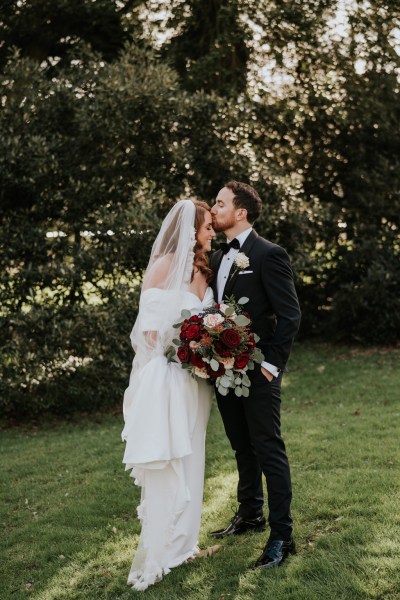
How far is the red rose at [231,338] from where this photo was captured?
14.0ft

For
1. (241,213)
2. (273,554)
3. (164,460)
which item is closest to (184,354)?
(164,460)

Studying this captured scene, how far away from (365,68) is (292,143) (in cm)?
201

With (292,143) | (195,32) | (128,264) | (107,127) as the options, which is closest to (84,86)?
(107,127)

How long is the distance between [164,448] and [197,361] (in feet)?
2.00

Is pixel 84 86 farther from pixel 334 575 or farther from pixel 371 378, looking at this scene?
pixel 334 575

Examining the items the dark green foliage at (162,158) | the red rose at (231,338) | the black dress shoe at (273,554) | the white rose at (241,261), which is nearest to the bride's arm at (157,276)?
the white rose at (241,261)

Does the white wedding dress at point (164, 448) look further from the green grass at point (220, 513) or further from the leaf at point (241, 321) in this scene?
the leaf at point (241, 321)

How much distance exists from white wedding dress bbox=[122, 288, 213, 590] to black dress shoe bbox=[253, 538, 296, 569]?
0.51 meters

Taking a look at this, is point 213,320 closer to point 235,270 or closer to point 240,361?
point 240,361

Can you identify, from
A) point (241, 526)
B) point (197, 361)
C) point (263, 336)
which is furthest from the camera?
point (241, 526)

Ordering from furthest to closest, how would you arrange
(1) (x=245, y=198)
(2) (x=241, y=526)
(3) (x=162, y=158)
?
(3) (x=162, y=158) < (2) (x=241, y=526) < (1) (x=245, y=198)

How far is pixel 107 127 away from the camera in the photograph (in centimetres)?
996

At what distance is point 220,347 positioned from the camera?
4.34 m

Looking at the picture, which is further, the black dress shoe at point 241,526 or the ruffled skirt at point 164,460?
the black dress shoe at point 241,526
